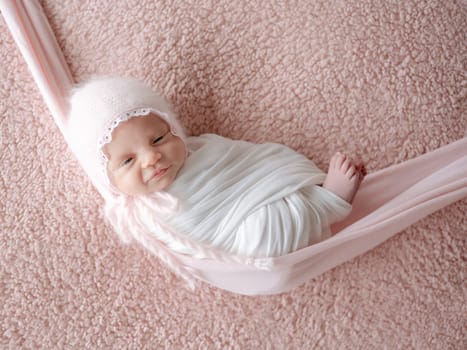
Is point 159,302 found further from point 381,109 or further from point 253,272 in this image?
point 381,109

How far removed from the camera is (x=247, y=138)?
103cm

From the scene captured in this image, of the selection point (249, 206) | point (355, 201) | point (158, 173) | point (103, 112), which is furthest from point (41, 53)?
point (355, 201)

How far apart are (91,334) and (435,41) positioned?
3.02ft

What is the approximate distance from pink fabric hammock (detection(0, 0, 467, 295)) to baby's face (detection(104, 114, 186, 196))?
0.56ft

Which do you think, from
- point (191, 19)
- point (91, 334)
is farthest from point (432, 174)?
point (91, 334)

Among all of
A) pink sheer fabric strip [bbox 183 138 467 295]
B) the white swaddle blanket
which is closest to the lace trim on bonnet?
the white swaddle blanket

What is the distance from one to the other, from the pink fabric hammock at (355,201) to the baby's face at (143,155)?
171mm

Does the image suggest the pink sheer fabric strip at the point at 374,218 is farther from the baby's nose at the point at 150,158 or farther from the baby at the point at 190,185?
the baby's nose at the point at 150,158

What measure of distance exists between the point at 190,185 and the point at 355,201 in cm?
33

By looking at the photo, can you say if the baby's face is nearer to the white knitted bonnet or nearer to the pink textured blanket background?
the white knitted bonnet

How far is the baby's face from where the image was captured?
83cm

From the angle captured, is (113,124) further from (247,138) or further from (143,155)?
(247,138)

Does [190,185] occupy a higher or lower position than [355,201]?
higher

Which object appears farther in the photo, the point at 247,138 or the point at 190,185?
the point at 247,138
